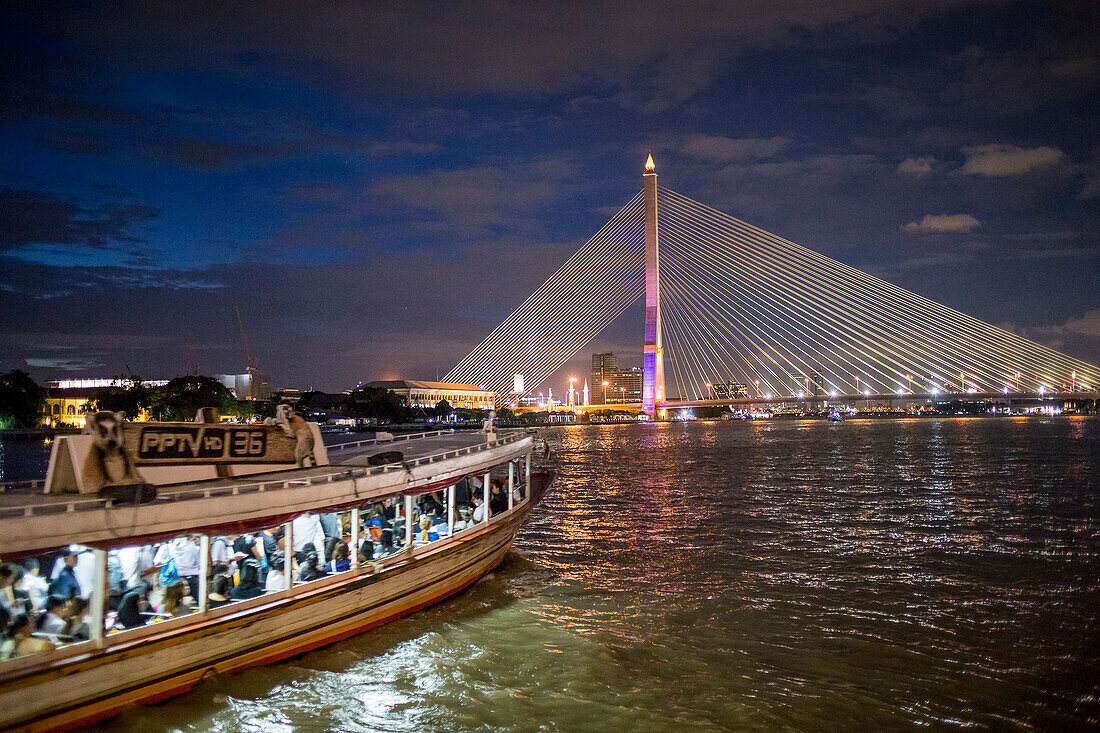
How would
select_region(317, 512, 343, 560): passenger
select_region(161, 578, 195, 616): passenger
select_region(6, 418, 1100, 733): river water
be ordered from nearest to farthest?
select_region(161, 578, 195, 616): passenger → select_region(6, 418, 1100, 733): river water → select_region(317, 512, 343, 560): passenger

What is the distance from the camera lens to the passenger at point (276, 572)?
7.77 metres

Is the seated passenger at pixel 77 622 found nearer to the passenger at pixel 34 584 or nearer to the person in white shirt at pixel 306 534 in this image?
the passenger at pixel 34 584

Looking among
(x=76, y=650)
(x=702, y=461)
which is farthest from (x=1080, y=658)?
(x=702, y=461)

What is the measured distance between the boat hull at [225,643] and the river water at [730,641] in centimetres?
22

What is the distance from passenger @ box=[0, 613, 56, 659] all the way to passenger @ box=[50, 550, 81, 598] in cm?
33

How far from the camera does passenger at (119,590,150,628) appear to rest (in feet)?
21.4

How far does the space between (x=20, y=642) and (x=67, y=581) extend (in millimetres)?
576

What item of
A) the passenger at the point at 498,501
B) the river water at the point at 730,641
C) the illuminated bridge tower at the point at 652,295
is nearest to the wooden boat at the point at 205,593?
the river water at the point at 730,641

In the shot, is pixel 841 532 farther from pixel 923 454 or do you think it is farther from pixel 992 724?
pixel 923 454

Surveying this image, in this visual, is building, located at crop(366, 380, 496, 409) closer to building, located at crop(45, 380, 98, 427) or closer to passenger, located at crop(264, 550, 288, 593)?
building, located at crop(45, 380, 98, 427)

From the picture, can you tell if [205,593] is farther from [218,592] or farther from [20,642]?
[20,642]

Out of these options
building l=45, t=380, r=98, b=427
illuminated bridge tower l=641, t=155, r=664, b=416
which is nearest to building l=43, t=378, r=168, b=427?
building l=45, t=380, r=98, b=427

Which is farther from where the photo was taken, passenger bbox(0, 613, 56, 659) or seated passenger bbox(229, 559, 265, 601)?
seated passenger bbox(229, 559, 265, 601)

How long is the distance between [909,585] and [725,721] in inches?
258
